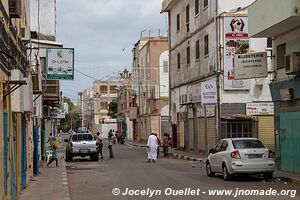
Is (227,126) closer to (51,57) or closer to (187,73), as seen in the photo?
(187,73)

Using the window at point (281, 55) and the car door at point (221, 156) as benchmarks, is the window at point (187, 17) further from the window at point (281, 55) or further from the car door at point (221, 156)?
the car door at point (221, 156)

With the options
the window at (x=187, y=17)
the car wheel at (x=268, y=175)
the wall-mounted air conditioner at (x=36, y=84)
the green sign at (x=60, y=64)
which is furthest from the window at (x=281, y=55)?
the window at (x=187, y=17)

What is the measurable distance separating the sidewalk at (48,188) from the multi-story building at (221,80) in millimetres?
11503

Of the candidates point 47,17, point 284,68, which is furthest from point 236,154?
point 47,17

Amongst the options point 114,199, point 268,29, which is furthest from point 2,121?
point 268,29

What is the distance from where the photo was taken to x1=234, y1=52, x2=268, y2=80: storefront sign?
2322 centimetres

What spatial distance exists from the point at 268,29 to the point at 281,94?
2738mm

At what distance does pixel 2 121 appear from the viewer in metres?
Answer: 10.8

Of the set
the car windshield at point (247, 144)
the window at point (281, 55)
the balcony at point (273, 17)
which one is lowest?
the car windshield at point (247, 144)

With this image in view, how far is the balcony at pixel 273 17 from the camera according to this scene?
1841 centimetres

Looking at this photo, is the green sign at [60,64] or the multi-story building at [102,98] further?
the multi-story building at [102,98]

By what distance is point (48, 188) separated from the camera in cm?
→ 1783

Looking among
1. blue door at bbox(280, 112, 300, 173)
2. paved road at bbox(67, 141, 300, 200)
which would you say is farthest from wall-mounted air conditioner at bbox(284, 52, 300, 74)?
paved road at bbox(67, 141, 300, 200)

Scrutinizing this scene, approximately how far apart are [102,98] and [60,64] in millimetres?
97775
